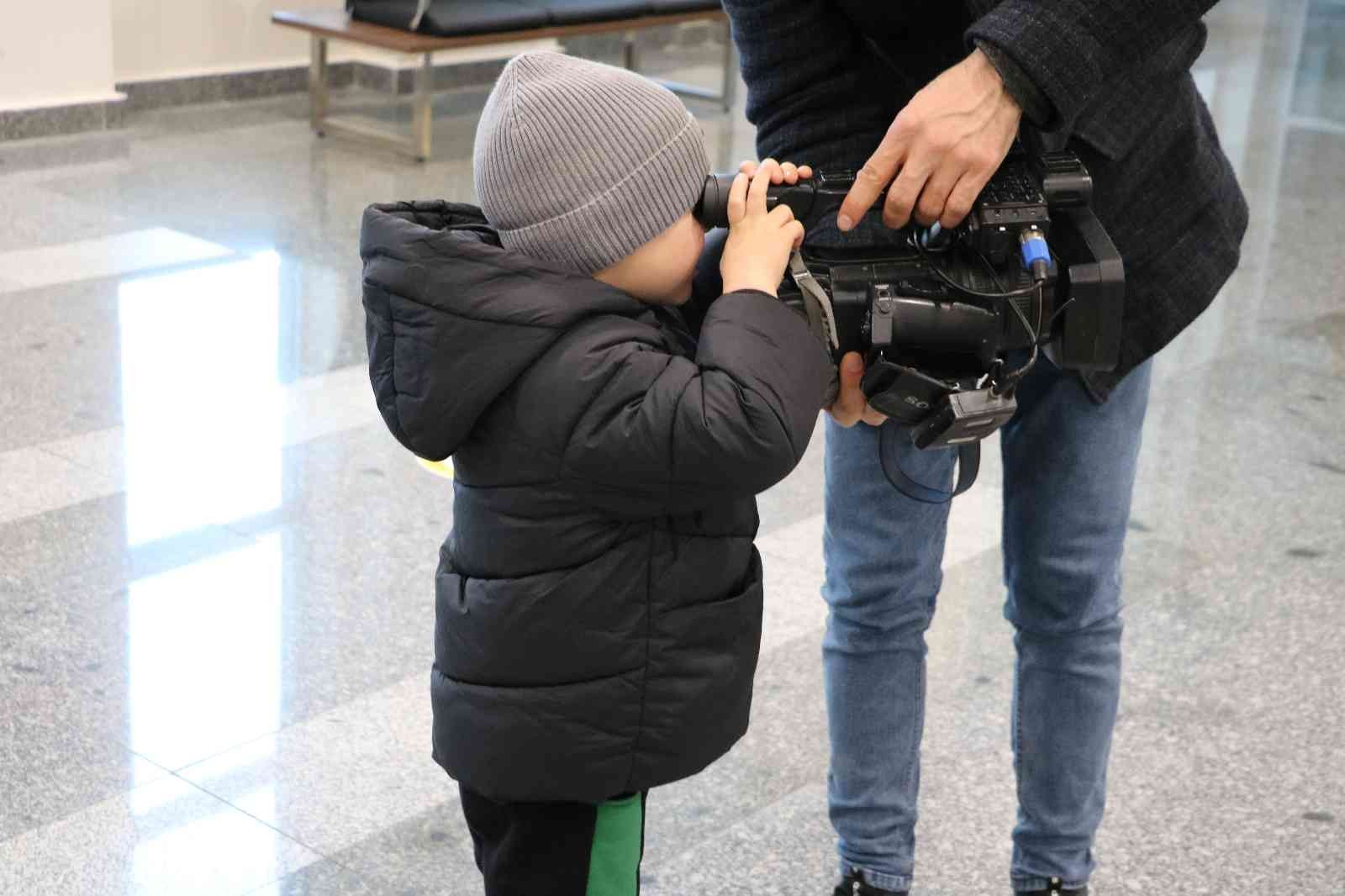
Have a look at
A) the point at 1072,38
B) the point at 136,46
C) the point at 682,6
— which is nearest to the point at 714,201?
the point at 1072,38

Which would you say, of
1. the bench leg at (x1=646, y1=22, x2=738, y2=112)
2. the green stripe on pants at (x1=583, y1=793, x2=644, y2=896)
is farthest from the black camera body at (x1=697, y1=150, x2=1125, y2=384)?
the bench leg at (x1=646, y1=22, x2=738, y2=112)

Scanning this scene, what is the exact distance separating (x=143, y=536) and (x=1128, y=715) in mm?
1489

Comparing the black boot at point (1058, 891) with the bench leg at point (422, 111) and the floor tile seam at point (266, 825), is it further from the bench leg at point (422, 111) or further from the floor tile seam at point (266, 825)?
the bench leg at point (422, 111)

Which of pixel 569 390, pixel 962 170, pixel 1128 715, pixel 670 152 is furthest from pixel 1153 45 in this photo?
pixel 1128 715

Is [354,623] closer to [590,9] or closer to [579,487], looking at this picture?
[579,487]

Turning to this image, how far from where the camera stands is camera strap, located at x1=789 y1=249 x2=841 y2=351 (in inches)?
53.4

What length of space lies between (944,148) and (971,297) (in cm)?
13

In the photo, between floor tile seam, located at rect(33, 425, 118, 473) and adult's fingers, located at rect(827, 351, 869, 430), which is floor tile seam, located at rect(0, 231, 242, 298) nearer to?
floor tile seam, located at rect(33, 425, 118, 473)

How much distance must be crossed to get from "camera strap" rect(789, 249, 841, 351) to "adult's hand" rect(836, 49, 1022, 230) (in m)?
0.07

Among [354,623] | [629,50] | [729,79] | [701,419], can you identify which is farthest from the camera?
[629,50]

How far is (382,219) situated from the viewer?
4.25 feet

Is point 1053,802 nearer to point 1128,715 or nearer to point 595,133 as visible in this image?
point 1128,715

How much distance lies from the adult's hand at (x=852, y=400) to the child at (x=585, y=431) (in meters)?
0.06

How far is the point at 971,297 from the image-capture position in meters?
1.40
